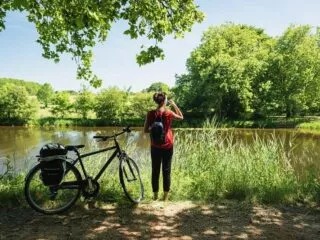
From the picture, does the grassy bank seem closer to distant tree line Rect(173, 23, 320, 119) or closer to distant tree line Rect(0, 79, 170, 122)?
distant tree line Rect(173, 23, 320, 119)

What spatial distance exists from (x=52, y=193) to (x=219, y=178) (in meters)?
2.92

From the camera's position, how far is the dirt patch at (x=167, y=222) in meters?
4.31

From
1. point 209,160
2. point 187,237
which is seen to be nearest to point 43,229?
point 187,237

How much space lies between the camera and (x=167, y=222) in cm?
474

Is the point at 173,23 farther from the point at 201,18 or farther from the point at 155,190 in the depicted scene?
the point at 155,190

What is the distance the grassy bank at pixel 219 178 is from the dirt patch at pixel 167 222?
0.40 m

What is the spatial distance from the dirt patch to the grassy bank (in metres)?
0.40

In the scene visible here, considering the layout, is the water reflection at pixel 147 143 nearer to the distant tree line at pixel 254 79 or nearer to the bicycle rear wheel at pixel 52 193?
the bicycle rear wheel at pixel 52 193

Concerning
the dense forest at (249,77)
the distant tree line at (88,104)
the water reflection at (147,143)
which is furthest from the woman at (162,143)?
the distant tree line at (88,104)

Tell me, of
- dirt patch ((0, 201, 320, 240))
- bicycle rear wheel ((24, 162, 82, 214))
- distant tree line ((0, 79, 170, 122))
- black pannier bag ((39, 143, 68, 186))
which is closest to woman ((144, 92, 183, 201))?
dirt patch ((0, 201, 320, 240))

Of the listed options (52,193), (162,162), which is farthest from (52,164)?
(162,162)

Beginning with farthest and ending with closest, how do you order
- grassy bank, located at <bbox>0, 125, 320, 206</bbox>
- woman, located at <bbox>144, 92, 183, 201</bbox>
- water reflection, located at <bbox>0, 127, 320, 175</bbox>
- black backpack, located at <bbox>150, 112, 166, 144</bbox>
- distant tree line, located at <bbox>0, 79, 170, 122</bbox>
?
1. distant tree line, located at <bbox>0, 79, 170, 122</bbox>
2. water reflection, located at <bbox>0, 127, 320, 175</bbox>
3. grassy bank, located at <bbox>0, 125, 320, 206</bbox>
4. woman, located at <bbox>144, 92, 183, 201</bbox>
5. black backpack, located at <bbox>150, 112, 166, 144</bbox>

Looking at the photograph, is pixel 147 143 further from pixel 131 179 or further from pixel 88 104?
pixel 88 104

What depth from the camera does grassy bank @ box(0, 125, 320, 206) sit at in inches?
231
